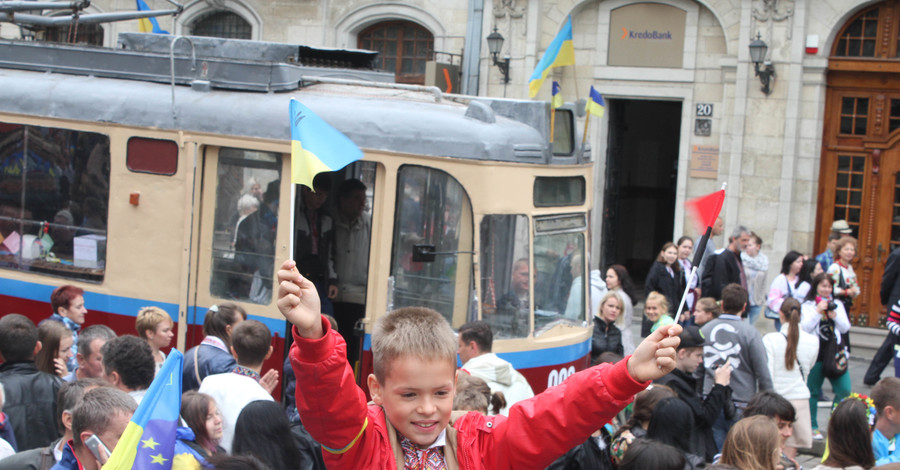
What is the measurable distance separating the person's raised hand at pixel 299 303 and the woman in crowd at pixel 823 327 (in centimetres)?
762

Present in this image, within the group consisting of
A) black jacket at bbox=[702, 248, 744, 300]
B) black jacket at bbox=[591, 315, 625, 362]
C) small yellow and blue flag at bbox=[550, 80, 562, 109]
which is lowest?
black jacket at bbox=[591, 315, 625, 362]

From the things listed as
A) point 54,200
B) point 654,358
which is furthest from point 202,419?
point 54,200

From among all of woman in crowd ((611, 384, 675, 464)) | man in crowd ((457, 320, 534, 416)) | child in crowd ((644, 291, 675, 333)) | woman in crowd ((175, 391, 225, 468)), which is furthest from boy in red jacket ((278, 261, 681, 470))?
child in crowd ((644, 291, 675, 333))

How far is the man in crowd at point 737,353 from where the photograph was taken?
7203mm

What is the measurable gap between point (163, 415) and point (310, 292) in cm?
105

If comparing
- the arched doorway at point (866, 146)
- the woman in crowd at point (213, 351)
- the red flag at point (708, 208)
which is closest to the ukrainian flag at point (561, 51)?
→ the woman in crowd at point (213, 351)

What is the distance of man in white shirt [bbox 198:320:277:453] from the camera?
5116 millimetres

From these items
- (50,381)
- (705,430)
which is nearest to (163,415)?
(50,381)

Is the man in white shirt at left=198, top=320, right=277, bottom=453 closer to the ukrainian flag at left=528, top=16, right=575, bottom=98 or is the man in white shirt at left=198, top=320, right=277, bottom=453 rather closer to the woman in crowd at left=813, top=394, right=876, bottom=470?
the woman in crowd at left=813, top=394, right=876, bottom=470

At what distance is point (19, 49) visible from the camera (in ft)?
28.9

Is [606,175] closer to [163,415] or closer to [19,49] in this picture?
[19,49]

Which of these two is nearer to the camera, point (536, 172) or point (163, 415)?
point (163, 415)

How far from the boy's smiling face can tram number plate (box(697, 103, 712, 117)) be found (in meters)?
13.4

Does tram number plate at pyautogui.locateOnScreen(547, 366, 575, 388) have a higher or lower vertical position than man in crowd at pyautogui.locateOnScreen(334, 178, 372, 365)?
lower
